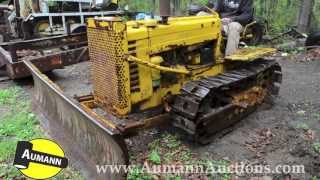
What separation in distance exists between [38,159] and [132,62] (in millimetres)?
2248

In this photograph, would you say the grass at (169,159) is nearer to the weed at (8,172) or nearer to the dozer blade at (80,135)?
the dozer blade at (80,135)

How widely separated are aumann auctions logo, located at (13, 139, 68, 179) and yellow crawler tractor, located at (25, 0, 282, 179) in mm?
1117

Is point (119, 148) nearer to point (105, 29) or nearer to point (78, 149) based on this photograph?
point (78, 149)

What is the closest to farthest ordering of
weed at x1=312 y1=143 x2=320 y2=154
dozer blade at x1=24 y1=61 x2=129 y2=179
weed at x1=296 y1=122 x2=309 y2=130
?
dozer blade at x1=24 y1=61 x2=129 y2=179 → weed at x1=312 y1=143 x2=320 y2=154 → weed at x1=296 y1=122 x2=309 y2=130

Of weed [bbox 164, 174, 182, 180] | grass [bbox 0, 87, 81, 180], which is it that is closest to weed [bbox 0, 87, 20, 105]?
grass [bbox 0, 87, 81, 180]

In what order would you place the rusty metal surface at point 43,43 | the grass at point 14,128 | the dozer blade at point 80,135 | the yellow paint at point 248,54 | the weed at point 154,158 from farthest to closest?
the rusty metal surface at point 43,43, the yellow paint at point 248,54, the weed at point 154,158, the grass at point 14,128, the dozer blade at point 80,135

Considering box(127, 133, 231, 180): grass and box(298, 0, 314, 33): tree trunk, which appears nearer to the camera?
box(127, 133, 231, 180): grass

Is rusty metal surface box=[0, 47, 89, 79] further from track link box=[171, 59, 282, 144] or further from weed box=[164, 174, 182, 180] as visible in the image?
weed box=[164, 174, 182, 180]

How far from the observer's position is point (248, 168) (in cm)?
427

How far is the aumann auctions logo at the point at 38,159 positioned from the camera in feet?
7.29

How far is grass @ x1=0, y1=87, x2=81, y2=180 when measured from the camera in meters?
4.21

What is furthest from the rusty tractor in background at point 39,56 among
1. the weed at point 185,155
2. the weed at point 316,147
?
the weed at point 316,147

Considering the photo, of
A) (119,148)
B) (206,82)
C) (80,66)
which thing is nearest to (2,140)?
(119,148)

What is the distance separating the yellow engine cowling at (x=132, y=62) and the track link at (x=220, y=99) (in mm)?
368
